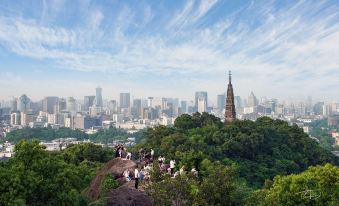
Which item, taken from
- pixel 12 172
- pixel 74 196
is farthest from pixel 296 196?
pixel 12 172

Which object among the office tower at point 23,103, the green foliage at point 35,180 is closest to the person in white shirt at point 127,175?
the green foliage at point 35,180

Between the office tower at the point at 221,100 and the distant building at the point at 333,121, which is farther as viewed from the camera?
the office tower at the point at 221,100

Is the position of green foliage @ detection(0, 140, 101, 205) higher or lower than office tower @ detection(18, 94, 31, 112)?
lower

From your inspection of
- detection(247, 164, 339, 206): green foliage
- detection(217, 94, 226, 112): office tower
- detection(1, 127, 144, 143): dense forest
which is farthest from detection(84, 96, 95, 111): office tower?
detection(247, 164, 339, 206): green foliage

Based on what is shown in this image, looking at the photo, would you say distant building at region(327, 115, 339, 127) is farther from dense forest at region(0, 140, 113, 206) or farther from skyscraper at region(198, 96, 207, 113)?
dense forest at region(0, 140, 113, 206)

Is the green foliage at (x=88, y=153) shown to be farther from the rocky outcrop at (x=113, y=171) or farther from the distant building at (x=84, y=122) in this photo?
the distant building at (x=84, y=122)

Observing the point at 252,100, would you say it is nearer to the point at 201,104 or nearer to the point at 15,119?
the point at 201,104

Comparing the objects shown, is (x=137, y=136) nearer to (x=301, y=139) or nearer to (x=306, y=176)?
(x=301, y=139)
